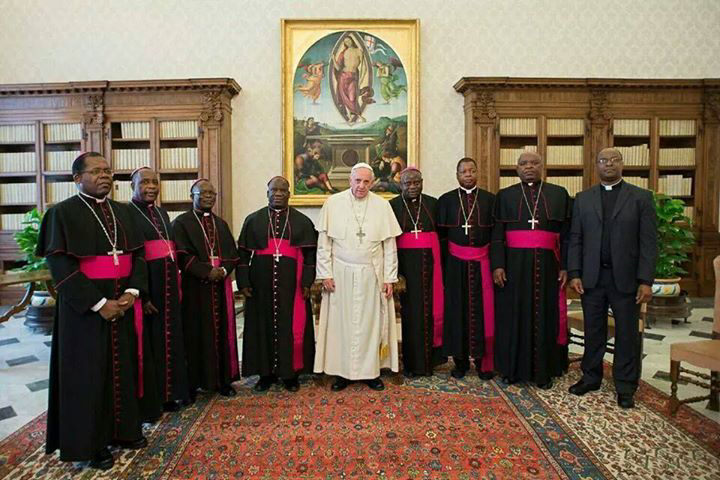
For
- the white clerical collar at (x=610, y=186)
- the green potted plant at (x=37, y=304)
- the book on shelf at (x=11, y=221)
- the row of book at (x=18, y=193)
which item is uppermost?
the row of book at (x=18, y=193)

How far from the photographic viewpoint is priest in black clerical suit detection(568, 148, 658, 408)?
331cm

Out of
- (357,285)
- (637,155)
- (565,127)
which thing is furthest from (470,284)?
(637,155)

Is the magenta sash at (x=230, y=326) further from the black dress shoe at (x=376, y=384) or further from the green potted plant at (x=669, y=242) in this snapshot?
the green potted plant at (x=669, y=242)

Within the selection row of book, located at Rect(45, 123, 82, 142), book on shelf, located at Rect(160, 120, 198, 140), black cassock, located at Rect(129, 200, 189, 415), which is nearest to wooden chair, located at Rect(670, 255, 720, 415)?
black cassock, located at Rect(129, 200, 189, 415)

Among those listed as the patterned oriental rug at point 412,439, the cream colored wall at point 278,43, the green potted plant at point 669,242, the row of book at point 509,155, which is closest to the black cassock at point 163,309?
the patterned oriental rug at point 412,439

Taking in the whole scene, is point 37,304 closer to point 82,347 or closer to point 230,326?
point 230,326

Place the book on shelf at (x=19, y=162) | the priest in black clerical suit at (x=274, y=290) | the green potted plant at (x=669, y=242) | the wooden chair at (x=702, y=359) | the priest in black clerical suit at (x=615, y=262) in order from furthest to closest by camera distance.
Result: the book on shelf at (x=19, y=162) → the green potted plant at (x=669, y=242) → the priest in black clerical suit at (x=274, y=290) → the priest in black clerical suit at (x=615, y=262) → the wooden chair at (x=702, y=359)

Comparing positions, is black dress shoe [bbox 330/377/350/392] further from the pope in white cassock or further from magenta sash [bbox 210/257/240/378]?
magenta sash [bbox 210/257/240/378]

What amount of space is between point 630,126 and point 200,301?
22.1 ft

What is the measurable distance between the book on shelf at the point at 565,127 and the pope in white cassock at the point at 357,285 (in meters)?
4.34

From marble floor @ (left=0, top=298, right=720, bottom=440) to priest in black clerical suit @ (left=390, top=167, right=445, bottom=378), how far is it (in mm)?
1860

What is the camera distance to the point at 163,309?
3225mm

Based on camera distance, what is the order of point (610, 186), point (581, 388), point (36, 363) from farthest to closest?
point (36, 363) → point (581, 388) → point (610, 186)

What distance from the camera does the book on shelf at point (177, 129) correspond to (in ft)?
22.5
